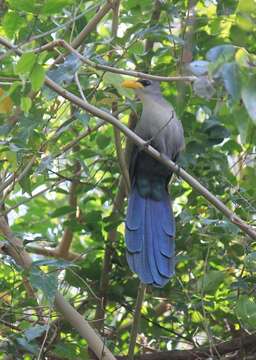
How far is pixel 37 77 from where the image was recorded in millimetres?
1990

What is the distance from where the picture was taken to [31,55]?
6.42ft

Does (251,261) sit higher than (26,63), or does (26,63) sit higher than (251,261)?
(26,63)

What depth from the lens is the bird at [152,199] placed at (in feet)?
9.32

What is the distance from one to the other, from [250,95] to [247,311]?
1.07 meters

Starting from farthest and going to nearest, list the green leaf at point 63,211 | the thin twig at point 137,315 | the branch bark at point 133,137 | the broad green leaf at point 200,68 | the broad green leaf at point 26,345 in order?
the green leaf at point 63,211 < the thin twig at point 137,315 < the broad green leaf at point 26,345 < the branch bark at point 133,137 < the broad green leaf at point 200,68

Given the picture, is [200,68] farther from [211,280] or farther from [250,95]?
[211,280]

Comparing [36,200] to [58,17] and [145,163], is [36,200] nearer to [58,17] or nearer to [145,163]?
[145,163]

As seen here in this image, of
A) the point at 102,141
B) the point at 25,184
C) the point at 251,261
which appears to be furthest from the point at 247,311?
the point at 102,141

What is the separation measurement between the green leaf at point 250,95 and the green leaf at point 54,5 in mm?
788

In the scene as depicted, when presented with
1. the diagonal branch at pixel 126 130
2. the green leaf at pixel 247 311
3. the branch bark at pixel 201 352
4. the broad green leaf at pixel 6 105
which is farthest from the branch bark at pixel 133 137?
the branch bark at pixel 201 352

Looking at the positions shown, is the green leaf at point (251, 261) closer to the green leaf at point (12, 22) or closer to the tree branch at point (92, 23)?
the tree branch at point (92, 23)

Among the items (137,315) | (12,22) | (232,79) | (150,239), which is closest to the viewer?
(232,79)

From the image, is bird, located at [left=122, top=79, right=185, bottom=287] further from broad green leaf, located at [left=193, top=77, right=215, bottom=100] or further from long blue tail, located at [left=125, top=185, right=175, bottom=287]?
broad green leaf, located at [left=193, top=77, right=215, bottom=100]

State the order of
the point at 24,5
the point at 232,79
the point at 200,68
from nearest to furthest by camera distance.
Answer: the point at 232,79
the point at 200,68
the point at 24,5
